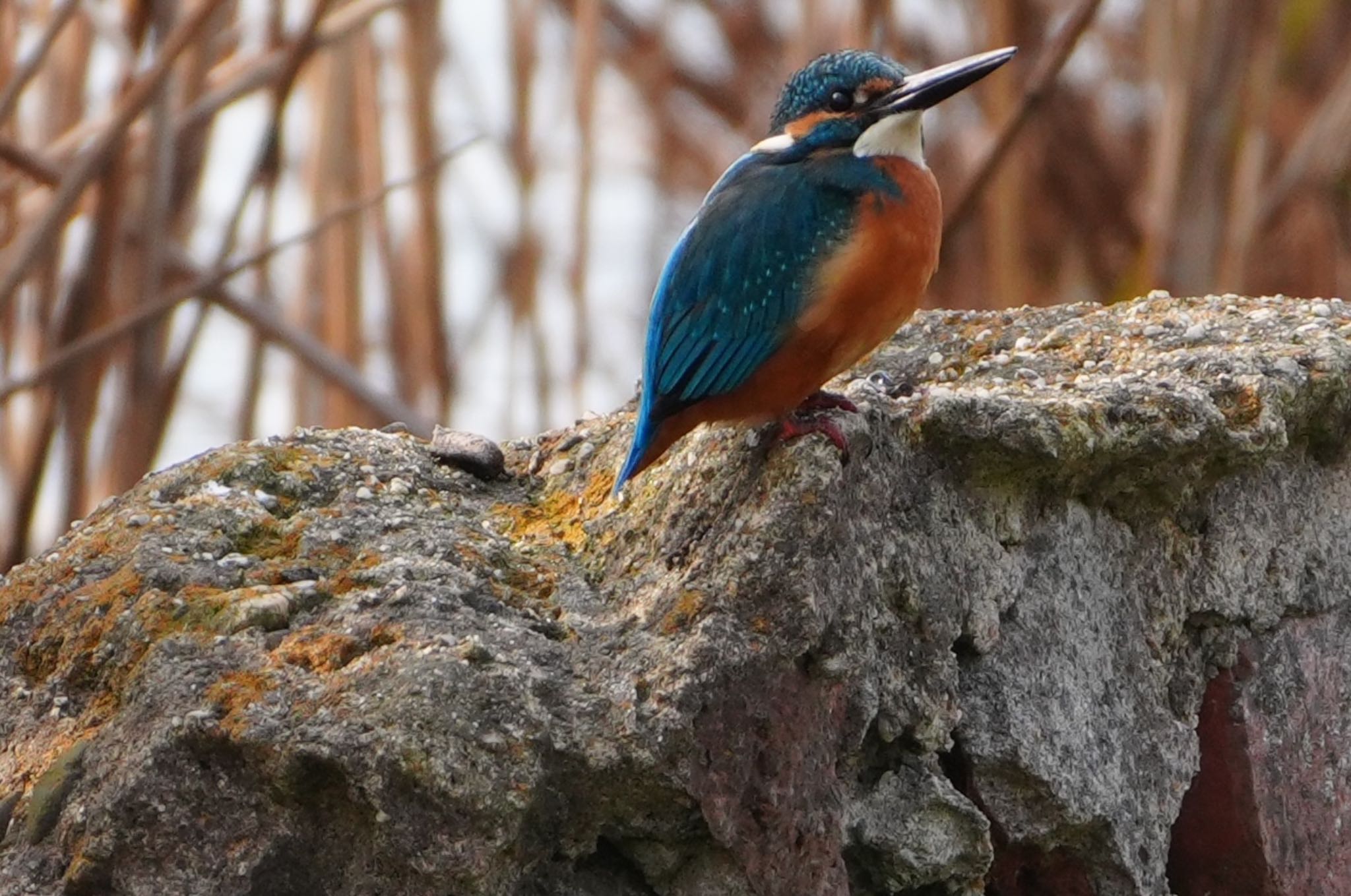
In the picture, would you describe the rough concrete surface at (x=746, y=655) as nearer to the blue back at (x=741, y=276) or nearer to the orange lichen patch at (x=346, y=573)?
the orange lichen patch at (x=346, y=573)

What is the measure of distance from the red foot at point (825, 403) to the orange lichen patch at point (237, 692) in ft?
2.55

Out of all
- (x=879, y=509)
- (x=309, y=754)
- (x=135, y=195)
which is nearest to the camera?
(x=309, y=754)

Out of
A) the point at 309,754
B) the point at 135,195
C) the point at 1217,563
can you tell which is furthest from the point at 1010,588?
the point at 135,195

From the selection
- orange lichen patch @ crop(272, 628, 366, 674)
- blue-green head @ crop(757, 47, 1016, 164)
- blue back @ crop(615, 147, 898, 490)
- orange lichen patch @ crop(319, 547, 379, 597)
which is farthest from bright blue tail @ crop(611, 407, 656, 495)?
blue-green head @ crop(757, 47, 1016, 164)

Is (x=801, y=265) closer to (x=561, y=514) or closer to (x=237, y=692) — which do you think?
(x=561, y=514)

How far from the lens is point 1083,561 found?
252 cm

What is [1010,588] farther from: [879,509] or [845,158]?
[845,158]

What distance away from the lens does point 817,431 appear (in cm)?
232

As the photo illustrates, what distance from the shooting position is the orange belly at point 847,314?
2605 millimetres

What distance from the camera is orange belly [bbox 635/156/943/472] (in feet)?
8.55

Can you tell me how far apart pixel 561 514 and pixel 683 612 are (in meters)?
0.51

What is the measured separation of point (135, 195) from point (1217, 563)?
3.40 metres

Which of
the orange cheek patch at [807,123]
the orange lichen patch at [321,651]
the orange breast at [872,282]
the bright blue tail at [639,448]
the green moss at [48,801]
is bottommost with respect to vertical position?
the green moss at [48,801]

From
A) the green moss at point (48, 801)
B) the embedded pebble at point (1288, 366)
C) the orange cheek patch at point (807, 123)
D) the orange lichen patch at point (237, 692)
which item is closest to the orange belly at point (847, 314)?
the orange cheek patch at point (807, 123)
